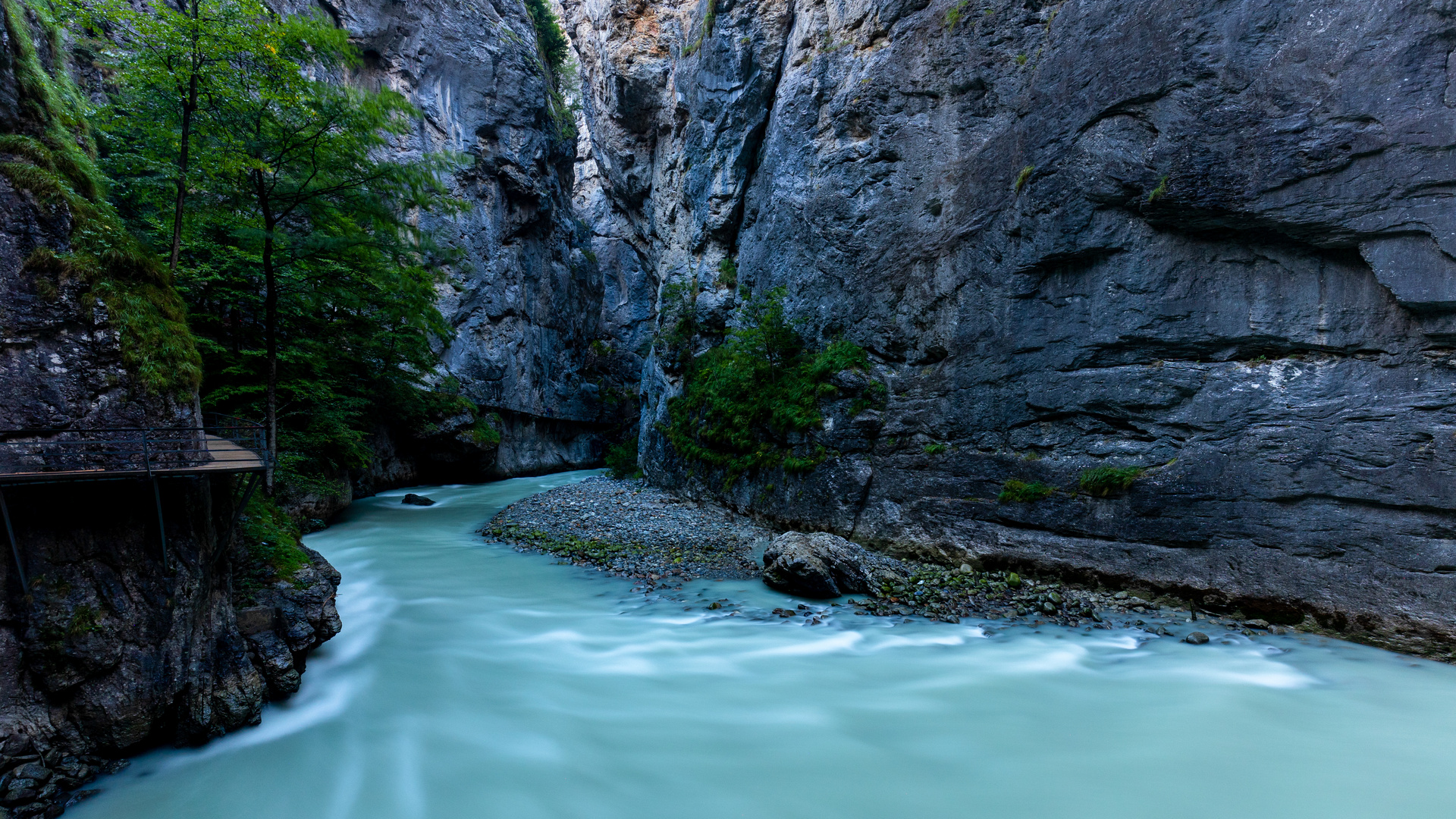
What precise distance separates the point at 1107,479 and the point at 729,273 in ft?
43.7

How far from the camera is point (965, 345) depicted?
11.6 m

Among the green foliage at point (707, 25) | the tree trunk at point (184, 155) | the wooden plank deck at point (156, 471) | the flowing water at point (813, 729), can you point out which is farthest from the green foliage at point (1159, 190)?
the green foliage at point (707, 25)

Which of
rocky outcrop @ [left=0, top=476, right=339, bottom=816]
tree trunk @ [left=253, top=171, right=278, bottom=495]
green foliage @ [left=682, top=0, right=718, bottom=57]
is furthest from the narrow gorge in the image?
tree trunk @ [left=253, top=171, right=278, bottom=495]

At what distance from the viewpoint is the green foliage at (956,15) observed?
40.2ft

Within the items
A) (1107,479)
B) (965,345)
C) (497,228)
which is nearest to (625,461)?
(497,228)

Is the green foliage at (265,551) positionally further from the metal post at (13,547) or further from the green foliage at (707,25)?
the green foliage at (707,25)

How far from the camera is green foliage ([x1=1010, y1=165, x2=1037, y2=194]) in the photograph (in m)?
10.8

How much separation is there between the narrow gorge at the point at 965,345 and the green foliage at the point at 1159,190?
0.15 feet

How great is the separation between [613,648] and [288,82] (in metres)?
8.67

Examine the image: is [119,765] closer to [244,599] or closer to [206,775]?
[206,775]

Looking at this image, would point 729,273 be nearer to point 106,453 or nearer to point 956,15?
point 956,15

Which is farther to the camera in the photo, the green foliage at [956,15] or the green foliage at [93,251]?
the green foliage at [956,15]

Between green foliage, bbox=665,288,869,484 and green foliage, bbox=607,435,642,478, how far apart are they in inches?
290

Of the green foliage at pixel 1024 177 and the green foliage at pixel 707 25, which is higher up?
the green foliage at pixel 707 25
